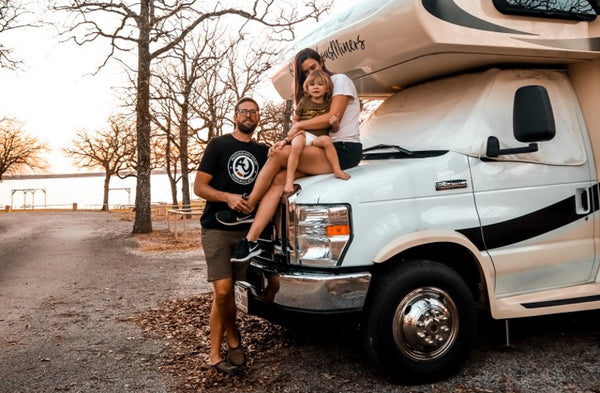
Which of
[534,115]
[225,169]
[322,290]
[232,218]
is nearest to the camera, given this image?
[322,290]

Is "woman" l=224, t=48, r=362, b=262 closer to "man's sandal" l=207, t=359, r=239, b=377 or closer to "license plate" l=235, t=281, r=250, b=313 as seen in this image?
"license plate" l=235, t=281, r=250, b=313

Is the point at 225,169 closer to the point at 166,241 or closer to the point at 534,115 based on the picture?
the point at 534,115

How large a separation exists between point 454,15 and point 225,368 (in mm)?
3207

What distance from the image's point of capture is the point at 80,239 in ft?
50.6

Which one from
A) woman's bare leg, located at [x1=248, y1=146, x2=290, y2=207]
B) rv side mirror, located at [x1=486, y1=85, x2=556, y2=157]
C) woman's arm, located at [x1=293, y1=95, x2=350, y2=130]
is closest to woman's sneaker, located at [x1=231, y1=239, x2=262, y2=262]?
woman's bare leg, located at [x1=248, y1=146, x2=290, y2=207]

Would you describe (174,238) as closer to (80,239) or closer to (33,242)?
(80,239)

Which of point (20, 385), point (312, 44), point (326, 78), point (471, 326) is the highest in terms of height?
point (312, 44)

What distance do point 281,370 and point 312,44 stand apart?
125 inches

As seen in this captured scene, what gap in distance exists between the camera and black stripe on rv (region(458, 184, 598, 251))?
149 inches

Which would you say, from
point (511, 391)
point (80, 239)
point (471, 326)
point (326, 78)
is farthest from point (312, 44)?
point (80, 239)

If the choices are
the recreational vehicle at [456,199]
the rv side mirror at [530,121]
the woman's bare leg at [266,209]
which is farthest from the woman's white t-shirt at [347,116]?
the rv side mirror at [530,121]

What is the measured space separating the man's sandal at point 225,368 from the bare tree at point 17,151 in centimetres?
Answer: 5204

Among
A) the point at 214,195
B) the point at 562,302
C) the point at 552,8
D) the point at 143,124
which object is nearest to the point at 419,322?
the point at 562,302

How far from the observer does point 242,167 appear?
4.14 metres
